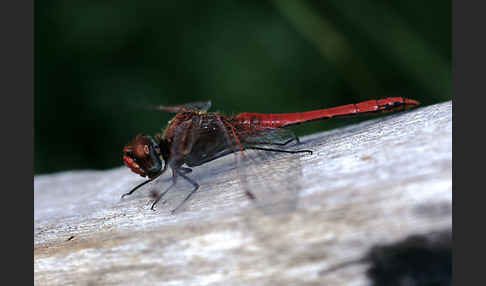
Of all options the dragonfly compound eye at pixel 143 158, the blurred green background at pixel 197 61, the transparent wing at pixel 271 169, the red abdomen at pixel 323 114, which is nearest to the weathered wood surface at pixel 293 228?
the transparent wing at pixel 271 169

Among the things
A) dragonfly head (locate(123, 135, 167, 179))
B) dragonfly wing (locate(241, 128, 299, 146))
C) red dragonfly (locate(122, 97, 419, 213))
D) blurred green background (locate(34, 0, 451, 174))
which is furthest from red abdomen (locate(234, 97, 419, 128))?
blurred green background (locate(34, 0, 451, 174))

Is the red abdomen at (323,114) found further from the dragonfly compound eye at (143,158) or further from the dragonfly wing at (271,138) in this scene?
the dragonfly compound eye at (143,158)

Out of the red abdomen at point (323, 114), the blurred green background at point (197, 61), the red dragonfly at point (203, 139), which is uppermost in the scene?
the blurred green background at point (197, 61)

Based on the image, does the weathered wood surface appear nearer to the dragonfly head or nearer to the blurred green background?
the dragonfly head

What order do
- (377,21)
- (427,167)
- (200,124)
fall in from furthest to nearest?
(377,21) < (200,124) < (427,167)

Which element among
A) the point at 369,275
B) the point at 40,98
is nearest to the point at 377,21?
the point at 369,275

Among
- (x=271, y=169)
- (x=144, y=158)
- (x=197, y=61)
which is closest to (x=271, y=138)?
(x=271, y=169)

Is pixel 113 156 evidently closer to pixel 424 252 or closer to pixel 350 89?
pixel 350 89
